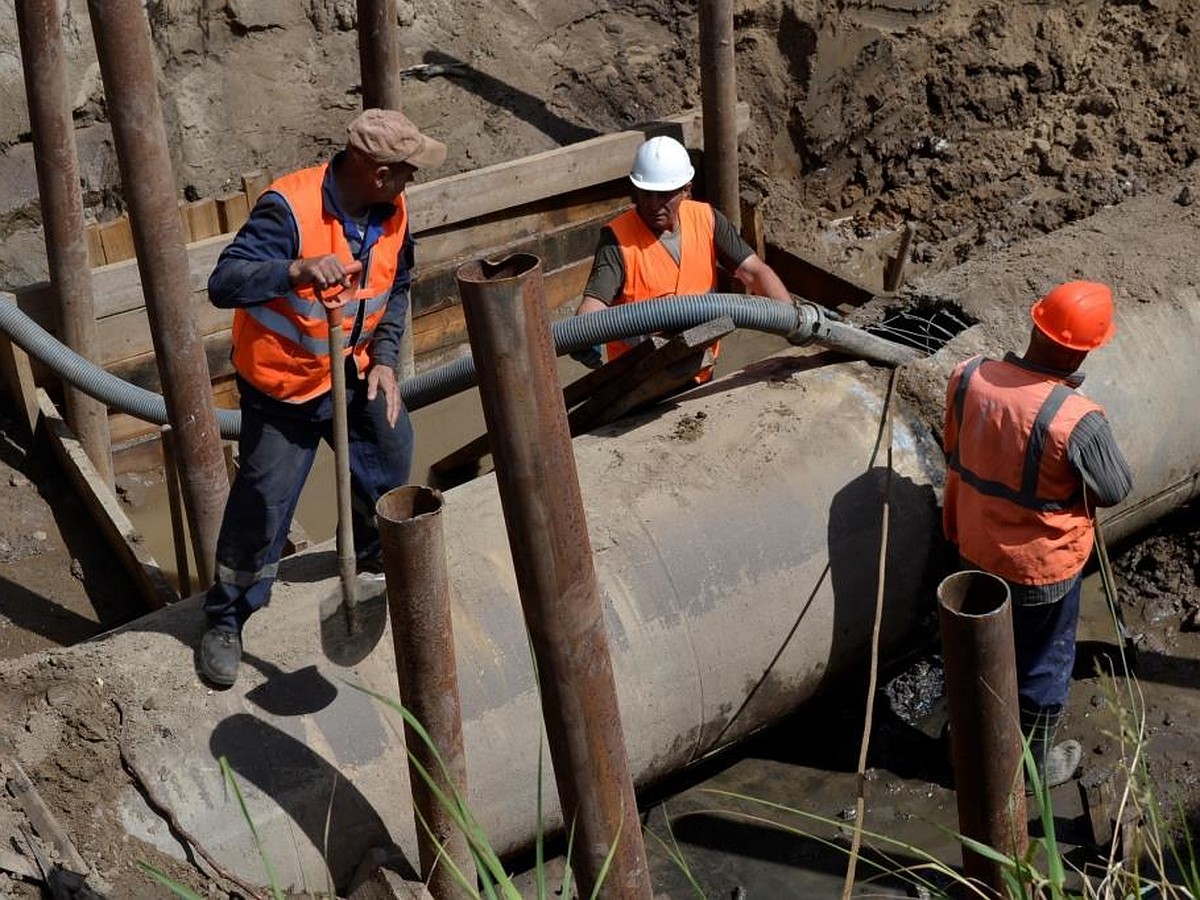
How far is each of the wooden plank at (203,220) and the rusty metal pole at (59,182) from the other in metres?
1.04

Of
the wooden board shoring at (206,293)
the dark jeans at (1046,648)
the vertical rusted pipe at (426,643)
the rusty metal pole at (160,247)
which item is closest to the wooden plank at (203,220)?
the wooden board shoring at (206,293)

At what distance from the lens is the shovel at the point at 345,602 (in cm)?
379

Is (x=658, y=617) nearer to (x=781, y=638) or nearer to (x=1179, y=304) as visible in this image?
(x=781, y=638)

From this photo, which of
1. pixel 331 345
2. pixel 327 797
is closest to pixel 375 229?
pixel 331 345

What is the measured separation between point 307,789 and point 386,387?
126 cm

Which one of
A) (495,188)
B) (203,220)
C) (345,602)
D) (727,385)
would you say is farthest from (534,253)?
(345,602)

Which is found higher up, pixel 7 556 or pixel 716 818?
pixel 7 556

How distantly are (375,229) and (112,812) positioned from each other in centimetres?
185

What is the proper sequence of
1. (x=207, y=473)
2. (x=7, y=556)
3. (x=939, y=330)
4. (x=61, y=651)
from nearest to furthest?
1. (x=61, y=651)
2. (x=207, y=473)
3. (x=939, y=330)
4. (x=7, y=556)

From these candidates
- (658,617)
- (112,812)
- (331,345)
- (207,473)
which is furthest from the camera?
(207,473)

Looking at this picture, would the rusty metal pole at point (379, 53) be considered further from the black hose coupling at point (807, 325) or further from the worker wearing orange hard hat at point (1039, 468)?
the worker wearing orange hard hat at point (1039, 468)

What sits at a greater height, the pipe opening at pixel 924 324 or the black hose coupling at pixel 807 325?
the black hose coupling at pixel 807 325

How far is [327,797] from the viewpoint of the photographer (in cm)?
422

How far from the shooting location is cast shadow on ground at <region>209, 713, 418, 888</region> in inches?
164
